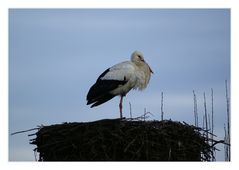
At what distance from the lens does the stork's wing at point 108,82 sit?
8.48m

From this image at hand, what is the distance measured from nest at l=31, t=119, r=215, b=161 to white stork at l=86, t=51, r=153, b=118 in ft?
4.86

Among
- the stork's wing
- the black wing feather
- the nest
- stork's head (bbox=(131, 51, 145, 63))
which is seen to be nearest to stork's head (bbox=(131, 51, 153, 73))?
stork's head (bbox=(131, 51, 145, 63))

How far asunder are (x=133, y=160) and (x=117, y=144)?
0.26 m

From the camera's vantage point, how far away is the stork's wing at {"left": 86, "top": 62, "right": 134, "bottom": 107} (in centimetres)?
848

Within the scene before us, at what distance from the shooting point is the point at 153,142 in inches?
269

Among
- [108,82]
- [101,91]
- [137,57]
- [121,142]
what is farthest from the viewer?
[137,57]

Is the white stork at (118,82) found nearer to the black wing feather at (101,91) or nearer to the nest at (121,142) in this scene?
the black wing feather at (101,91)

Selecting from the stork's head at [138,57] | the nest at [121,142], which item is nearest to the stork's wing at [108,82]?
the stork's head at [138,57]

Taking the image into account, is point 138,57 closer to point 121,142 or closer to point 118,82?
point 118,82

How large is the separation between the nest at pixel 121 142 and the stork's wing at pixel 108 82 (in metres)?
1.43

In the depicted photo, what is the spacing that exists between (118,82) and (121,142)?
202 centimetres

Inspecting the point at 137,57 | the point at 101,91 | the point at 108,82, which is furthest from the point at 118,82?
the point at 137,57

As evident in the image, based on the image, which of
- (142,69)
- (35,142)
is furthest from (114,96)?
(35,142)

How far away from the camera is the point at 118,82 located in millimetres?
8656
